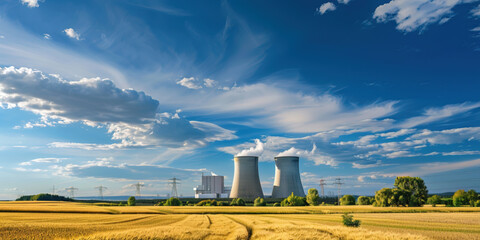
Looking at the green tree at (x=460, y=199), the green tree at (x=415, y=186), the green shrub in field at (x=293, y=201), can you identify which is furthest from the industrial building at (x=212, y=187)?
the green tree at (x=460, y=199)

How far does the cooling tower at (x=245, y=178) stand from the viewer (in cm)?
9756

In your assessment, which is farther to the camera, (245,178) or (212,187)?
(212,187)

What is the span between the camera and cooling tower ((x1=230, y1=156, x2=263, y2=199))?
97562 millimetres

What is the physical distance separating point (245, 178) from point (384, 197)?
127 feet

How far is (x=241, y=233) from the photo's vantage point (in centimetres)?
2320

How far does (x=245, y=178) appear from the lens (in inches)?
3861

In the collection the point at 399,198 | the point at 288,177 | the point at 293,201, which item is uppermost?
the point at 288,177

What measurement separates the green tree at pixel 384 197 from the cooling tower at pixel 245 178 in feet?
115

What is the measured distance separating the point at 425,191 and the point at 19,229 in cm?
8806

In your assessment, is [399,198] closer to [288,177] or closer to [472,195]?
[472,195]

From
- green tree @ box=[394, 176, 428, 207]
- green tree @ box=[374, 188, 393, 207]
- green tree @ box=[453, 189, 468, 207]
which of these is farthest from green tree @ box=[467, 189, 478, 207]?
green tree @ box=[374, 188, 393, 207]

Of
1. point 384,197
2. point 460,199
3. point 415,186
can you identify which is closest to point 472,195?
point 460,199

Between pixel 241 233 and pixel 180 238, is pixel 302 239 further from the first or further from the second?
pixel 180 238

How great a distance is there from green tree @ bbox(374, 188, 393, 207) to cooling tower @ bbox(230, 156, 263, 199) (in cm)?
3508
